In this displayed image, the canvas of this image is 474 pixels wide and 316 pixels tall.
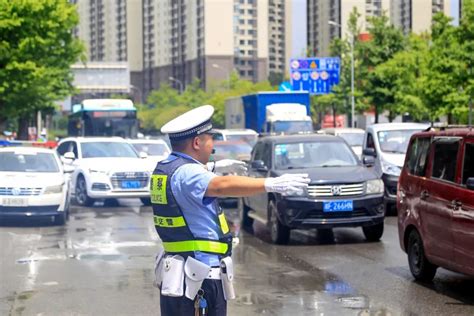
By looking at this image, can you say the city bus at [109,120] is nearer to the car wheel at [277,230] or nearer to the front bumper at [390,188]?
the front bumper at [390,188]

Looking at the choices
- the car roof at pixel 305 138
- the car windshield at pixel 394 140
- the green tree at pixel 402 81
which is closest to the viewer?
the car roof at pixel 305 138

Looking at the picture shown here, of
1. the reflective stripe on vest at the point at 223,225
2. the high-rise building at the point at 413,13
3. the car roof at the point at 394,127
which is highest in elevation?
the high-rise building at the point at 413,13

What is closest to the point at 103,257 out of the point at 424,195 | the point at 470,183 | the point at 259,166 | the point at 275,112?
the point at 259,166

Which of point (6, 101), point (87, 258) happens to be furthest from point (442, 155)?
point (6, 101)

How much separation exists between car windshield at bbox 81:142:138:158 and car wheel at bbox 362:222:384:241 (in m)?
10.0

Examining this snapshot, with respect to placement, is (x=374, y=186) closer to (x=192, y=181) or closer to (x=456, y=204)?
(x=456, y=204)

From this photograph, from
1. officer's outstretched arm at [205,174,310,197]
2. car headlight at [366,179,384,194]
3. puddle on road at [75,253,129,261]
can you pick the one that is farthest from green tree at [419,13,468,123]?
officer's outstretched arm at [205,174,310,197]

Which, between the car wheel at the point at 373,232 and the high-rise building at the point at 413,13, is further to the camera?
the high-rise building at the point at 413,13

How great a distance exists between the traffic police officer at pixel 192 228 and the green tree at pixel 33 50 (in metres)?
30.4

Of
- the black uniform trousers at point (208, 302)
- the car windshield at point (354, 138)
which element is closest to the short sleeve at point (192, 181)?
the black uniform trousers at point (208, 302)

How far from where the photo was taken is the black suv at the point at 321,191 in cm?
1367

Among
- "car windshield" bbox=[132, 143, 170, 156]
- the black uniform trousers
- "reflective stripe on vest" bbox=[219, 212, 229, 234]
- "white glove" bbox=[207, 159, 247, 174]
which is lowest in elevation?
"car windshield" bbox=[132, 143, 170, 156]

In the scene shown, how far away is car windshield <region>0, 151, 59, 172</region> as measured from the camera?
18312mm

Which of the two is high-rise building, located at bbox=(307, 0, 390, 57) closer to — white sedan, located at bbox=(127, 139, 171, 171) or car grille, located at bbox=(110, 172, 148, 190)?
white sedan, located at bbox=(127, 139, 171, 171)
